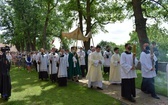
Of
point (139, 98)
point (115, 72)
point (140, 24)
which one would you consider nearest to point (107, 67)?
point (140, 24)

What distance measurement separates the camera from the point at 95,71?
1221 cm

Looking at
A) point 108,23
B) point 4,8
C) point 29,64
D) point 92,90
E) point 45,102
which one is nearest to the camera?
point 45,102

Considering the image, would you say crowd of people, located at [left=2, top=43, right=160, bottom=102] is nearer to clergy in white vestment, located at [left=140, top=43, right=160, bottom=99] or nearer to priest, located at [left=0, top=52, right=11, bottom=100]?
clergy in white vestment, located at [left=140, top=43, right=160, bottom=99]

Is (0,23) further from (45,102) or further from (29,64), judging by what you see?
(45,102)

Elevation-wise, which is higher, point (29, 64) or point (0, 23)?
point (0, 23)

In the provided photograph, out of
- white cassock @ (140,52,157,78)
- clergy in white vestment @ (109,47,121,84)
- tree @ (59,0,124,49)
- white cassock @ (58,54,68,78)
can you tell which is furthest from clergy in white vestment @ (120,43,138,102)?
tree @ (59,0,124,49)

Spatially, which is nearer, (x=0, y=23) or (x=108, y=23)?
(x=108, y=23)

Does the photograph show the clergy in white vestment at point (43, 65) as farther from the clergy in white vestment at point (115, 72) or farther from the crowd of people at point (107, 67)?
the clergy in white vestment at point (115, 72)

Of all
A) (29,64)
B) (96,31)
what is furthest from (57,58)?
(96,31)

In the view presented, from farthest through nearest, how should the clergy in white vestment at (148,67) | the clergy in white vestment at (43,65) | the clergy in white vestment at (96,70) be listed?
1. the clergy in white vestment at (43,65)
2. the clergy in white vestment at (96,70)
3. the clergy in white vestment at (148,67)

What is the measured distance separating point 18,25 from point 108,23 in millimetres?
12321

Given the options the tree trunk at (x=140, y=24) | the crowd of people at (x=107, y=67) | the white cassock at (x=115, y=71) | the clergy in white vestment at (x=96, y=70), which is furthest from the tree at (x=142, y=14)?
the clergy in white vestment at (x=96, y=70)

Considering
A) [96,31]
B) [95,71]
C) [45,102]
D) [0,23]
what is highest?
[0,23]

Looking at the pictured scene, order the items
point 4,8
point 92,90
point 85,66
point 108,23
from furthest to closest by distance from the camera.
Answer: point 4,8 → point 108,23 → point 85,66 → point 92,90
